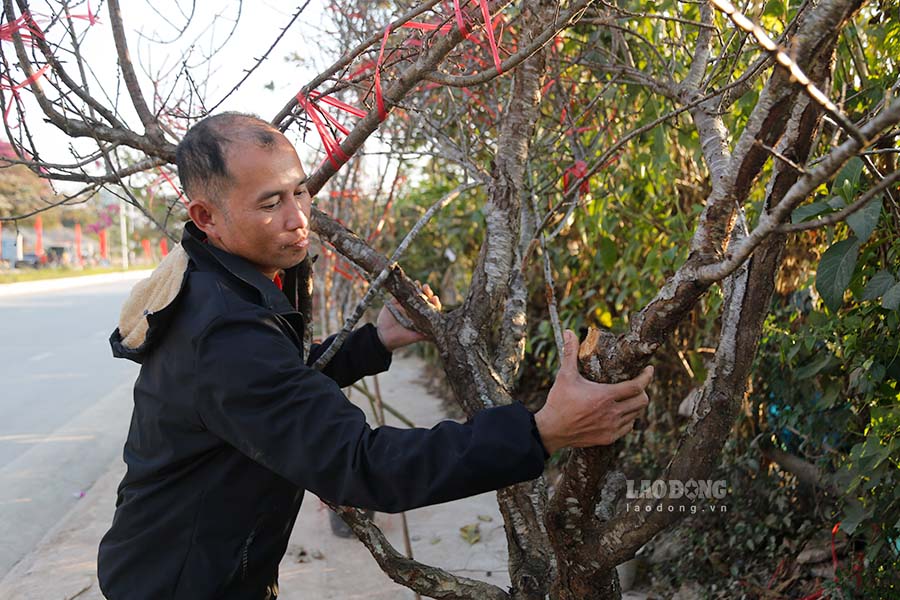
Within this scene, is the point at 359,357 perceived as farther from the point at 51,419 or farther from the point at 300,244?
the point at 51,419

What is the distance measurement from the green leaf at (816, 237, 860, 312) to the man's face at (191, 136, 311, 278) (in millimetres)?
1221

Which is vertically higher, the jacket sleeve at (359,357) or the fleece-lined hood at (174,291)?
the fleece-lined hood at (174,291)

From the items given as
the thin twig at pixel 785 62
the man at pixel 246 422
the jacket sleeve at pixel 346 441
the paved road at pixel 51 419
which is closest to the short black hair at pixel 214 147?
the man at pixel 246 422

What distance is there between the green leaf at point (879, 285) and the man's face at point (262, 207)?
138cm

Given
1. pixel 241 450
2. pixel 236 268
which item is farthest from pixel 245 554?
pixel 236 268

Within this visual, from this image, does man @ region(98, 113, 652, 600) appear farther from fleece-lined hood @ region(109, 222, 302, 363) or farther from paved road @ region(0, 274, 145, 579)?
paved road @ region(0, 274, 145, 579)

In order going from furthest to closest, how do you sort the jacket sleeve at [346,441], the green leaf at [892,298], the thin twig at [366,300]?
the thin twig at [366,300] → the green leaf at [892,298] → the jacket sleeve at [346,441]

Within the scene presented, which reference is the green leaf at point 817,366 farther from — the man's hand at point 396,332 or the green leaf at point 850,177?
the man's hand at point 396,332

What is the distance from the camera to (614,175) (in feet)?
13.2

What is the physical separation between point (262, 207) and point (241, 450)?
499 mm

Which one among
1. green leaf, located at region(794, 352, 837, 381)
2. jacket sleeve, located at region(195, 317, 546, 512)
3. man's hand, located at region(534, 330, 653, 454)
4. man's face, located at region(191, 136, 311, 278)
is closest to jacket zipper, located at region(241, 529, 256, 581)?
jacket sleeve, located at region(195, 317, 546, 512)

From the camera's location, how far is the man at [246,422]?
137 cm

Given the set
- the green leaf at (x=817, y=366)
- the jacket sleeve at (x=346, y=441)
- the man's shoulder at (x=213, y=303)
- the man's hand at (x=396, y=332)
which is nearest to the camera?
the jacket sleeve at (x=346, y=441)

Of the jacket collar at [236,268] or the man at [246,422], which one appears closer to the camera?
the man at [246,422]
